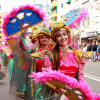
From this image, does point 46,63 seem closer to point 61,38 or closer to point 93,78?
point 61,38

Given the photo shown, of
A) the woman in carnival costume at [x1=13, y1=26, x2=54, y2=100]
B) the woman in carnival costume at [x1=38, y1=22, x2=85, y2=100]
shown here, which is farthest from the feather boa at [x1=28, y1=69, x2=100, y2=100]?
the woman in carnival costume at [x1=13, y1=26, x2=54, y2=100]

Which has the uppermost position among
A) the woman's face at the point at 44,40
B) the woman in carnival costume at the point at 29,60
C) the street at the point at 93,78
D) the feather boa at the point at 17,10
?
the feather boa at the point at 17,10

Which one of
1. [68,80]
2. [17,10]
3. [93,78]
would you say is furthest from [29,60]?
[93,78]

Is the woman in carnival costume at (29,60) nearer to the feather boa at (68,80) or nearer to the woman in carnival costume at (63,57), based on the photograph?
the woman in carnival costume at (63,57)

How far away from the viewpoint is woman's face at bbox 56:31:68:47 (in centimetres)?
237

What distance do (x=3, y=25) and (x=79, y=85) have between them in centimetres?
231

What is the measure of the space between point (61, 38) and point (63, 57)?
23 centimetres

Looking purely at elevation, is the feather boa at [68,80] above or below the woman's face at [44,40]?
below

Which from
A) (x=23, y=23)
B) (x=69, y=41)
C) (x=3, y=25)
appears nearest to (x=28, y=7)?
(x=23, y=23)

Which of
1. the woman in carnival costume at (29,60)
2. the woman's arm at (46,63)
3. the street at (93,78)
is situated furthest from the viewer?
the street at (93,78)

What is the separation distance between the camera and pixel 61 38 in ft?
7.76

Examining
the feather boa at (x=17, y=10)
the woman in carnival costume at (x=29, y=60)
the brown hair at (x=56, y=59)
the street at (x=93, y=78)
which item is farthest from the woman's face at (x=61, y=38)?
the street at (x=93, y=78)

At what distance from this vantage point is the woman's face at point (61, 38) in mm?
2371

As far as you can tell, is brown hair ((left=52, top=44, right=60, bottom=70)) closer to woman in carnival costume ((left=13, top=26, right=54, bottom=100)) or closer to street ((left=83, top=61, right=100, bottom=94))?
woman in carnival costume ((left=13, top=26, right=54, bottom=100))
